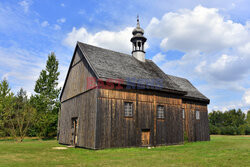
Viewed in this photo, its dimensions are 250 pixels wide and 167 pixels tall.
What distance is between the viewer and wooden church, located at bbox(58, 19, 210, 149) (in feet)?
51.0

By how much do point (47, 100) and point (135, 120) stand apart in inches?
901

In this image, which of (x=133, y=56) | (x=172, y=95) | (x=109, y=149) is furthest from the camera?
(x=133, y=56)

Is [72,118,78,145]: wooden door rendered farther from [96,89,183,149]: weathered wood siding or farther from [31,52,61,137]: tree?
[31,52,61,137]: tree

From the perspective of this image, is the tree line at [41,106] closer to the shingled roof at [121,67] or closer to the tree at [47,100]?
the tree at [47,100]

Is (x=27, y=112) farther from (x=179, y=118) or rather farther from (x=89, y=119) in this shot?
(x=179, y=118)

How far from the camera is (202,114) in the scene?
82.4 ft

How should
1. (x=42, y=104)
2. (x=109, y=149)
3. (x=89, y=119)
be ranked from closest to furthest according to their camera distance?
(x=109, y=149)
(x=89, y=119)
(x=42, y=104)

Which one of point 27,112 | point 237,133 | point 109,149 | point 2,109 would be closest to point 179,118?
point 109,149

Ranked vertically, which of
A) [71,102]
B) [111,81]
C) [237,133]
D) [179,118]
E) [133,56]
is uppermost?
[133,56]

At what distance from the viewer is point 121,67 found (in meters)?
18.8

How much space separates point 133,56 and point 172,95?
22.8 ft

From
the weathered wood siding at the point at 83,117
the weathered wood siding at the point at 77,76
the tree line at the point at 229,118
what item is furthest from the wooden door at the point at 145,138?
the tree line at the point at 229,118

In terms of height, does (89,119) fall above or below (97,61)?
below

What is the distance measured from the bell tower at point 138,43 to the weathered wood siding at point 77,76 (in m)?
7.19
